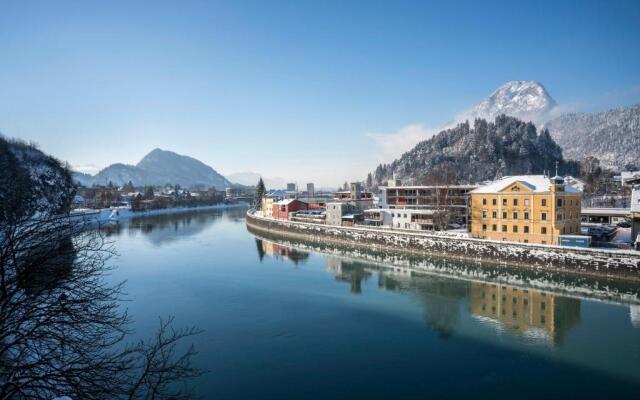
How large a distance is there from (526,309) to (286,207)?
33.9 meters

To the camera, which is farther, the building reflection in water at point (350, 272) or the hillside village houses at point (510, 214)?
the hillside village houses at point (510, 214)

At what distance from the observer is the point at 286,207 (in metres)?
47.1

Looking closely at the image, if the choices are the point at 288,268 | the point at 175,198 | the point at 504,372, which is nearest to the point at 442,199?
the point at 288,268

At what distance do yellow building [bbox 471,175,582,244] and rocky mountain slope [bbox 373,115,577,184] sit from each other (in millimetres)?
55588

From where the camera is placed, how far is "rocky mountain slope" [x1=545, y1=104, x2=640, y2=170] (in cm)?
12581

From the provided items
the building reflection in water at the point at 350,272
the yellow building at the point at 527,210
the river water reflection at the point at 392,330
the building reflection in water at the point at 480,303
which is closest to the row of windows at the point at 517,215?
the yellow building at the point at 527,210

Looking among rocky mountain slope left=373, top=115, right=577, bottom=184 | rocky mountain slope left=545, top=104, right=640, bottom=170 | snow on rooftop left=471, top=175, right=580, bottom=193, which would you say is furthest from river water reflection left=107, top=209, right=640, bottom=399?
rocky mountain slope left=545, top=104, right=640, bottom=170

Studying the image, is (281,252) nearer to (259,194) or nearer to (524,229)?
(524,229)

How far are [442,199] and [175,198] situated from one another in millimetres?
76356

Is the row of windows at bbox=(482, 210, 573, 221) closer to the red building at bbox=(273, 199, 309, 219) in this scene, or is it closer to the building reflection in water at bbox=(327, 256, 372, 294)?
the building reflection in water at bbox=(327, 256, 372, 294)

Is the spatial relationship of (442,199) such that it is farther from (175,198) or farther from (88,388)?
(175,198)

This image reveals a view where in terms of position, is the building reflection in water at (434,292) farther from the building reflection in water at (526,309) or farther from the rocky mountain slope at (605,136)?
the rocky mountain slope at (605,136)

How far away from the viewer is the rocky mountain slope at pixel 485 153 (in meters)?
87.6

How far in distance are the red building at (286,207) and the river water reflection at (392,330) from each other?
22433 millimetres
